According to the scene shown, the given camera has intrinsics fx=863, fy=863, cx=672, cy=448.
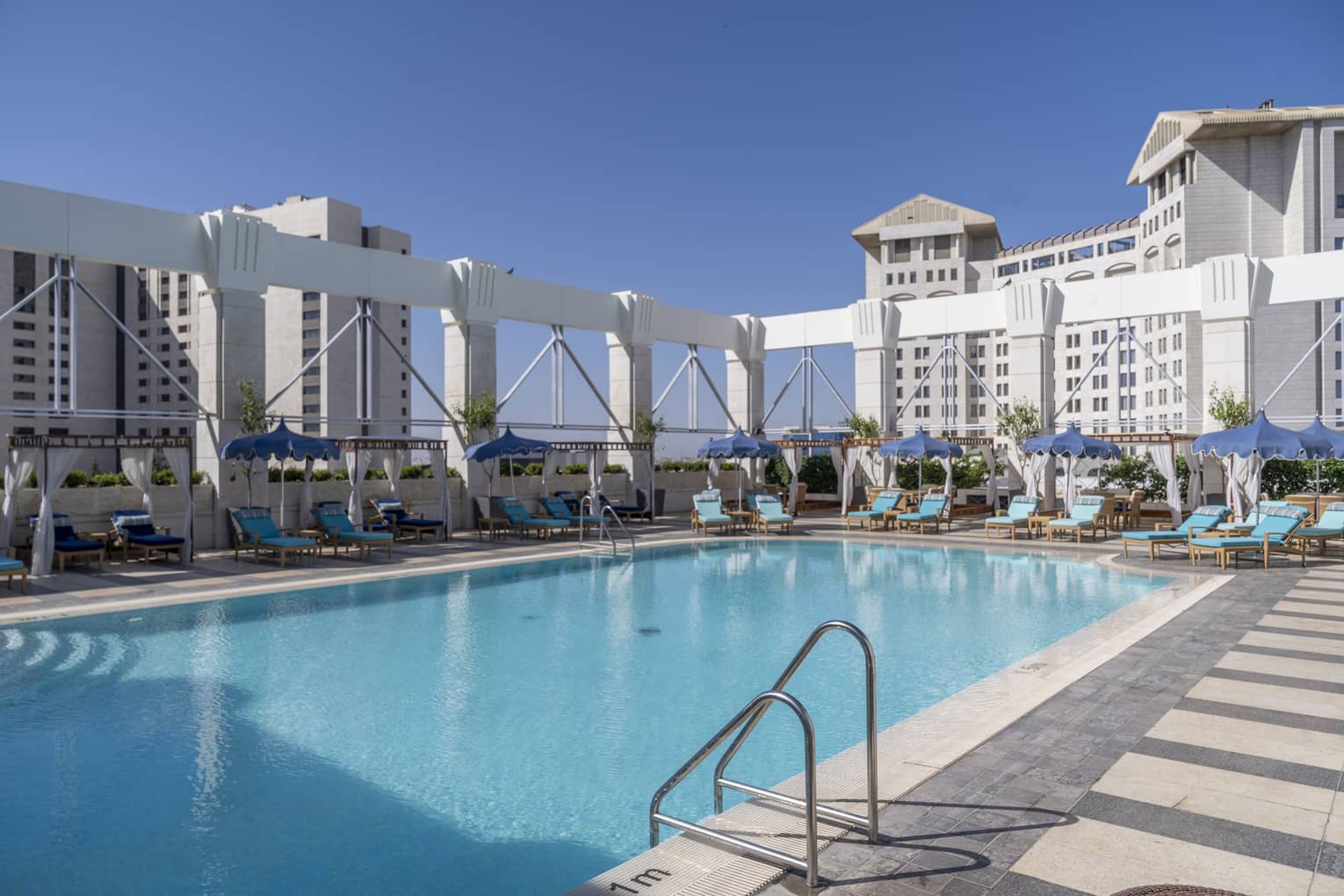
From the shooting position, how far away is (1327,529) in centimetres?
1380

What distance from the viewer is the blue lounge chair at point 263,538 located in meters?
13.8

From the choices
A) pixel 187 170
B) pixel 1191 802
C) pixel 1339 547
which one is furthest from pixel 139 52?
pixel 1339 547

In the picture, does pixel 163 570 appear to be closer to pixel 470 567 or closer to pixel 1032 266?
pixel 470 567

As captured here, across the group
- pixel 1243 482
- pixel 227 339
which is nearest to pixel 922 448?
pixel 1243 482

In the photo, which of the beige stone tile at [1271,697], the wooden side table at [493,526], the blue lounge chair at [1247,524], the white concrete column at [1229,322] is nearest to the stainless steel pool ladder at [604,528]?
the wooden side table at [493,526]

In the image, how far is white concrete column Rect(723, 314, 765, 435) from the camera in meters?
26.6

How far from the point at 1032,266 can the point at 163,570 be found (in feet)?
289

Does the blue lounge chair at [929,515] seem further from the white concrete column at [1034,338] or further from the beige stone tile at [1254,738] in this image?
the beige stone tile at [1254,738]

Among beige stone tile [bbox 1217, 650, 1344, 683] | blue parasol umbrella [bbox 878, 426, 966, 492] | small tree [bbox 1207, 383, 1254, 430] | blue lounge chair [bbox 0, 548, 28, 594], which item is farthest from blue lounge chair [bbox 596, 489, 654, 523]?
beige stone tile [bbox 1217, 650, 1344, 683]

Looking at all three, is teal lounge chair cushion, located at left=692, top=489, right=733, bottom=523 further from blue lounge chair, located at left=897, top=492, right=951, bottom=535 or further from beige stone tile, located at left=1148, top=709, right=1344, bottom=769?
beige stone tile, located at left=1148, top=709, right=1344, bottom=769

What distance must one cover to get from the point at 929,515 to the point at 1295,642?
11810 mm

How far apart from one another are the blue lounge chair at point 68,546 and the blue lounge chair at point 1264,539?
16.8 m

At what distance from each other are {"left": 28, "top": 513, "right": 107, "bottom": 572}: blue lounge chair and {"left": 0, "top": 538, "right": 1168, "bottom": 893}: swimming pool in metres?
3.83

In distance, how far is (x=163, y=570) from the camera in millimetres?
12977
